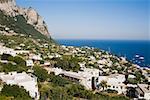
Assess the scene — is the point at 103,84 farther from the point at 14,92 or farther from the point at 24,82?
the point at 14,92

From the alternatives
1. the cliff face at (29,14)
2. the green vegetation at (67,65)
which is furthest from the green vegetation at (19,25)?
the green vegetation at (67,65)

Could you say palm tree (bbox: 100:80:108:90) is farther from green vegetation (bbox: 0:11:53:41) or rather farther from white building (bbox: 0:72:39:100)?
green vegetation (bbox: 0:11:53:41)

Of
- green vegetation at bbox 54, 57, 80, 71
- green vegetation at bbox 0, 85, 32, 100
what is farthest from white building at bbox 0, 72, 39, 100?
green vegetation at bbox 54, 57, 80, 71

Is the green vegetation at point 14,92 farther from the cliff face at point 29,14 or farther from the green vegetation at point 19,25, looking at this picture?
the cliff face at point 29,14

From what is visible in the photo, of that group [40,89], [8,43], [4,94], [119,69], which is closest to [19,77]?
[40,89]

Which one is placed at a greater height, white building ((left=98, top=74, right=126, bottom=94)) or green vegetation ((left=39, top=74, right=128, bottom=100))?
green vegetation ((left=39, top=74, right=128, bottom=100))

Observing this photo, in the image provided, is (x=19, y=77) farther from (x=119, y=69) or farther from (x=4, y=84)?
(x=119, y=69)

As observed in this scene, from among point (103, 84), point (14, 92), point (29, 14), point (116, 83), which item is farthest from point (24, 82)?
point (29, 14)

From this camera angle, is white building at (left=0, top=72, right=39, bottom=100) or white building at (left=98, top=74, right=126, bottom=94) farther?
white building at (left=98, top=74, right=126, bottom=94)
